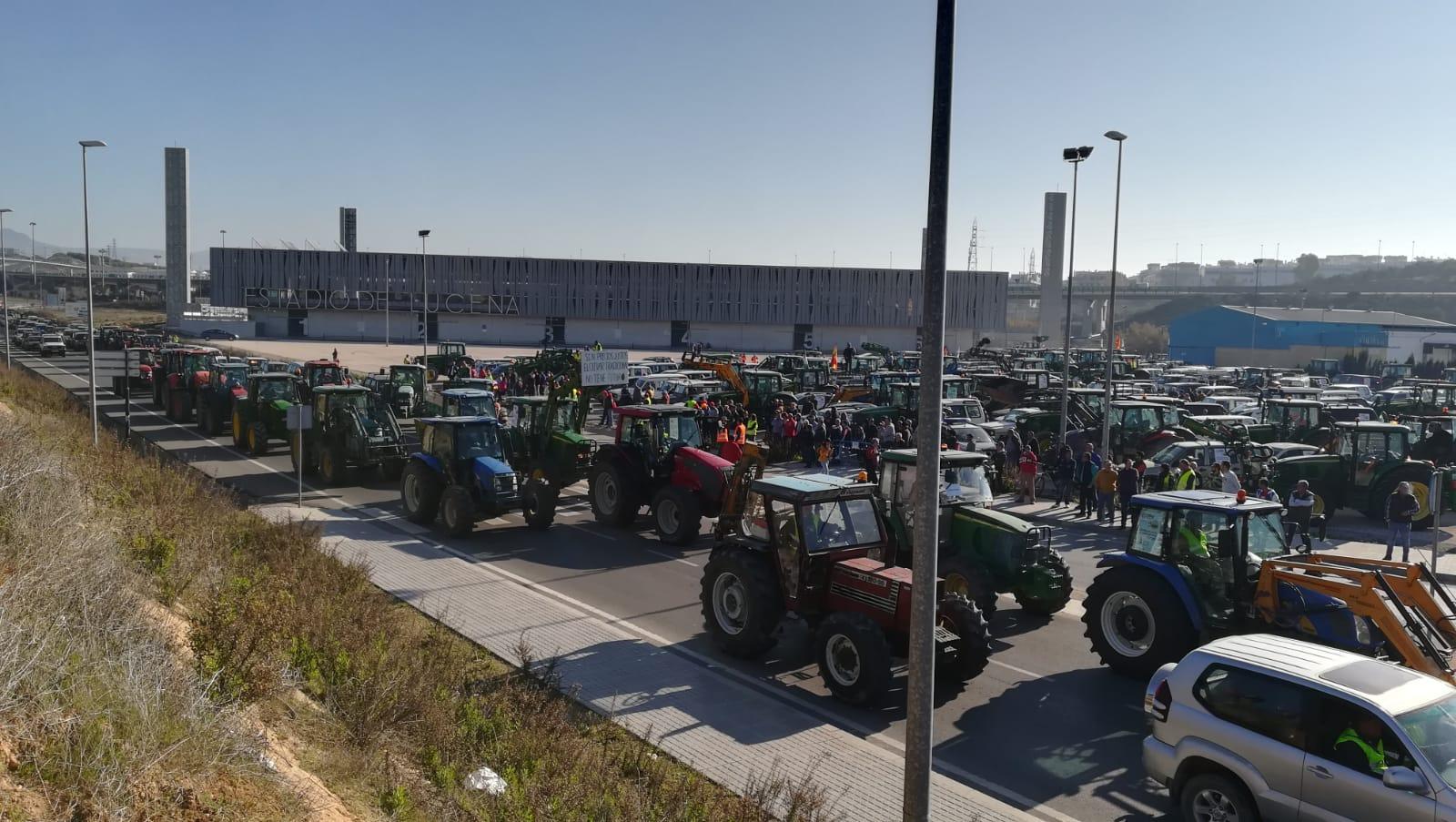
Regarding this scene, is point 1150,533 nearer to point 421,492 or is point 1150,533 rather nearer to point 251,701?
point 251,701

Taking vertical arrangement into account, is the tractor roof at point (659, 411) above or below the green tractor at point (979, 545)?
above

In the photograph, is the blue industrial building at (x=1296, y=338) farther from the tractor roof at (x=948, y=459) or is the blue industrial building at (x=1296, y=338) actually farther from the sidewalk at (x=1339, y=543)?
the tractor roof at (x=948, y=459)

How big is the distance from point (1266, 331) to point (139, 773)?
77.7 metres

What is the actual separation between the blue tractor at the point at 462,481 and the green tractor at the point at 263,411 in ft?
27.5

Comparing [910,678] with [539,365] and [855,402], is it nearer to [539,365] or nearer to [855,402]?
[855,402]

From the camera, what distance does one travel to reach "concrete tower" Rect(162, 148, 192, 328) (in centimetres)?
8556

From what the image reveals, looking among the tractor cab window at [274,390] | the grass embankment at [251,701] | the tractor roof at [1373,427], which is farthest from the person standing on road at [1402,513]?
the tractor cab window at [274,390]

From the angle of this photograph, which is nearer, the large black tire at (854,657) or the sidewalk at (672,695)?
the sidewalk at (672,695)

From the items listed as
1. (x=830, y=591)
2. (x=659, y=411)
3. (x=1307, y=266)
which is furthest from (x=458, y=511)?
(x=1307, y=266)

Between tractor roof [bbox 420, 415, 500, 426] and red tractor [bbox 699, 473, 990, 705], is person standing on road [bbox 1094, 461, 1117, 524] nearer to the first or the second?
red tractor [bbox 699, 473, 990, 705]

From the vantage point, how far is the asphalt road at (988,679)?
8.43 metres

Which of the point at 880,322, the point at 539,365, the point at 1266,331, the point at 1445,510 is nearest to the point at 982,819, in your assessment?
the point at 1445,510

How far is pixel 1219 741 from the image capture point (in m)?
7.11

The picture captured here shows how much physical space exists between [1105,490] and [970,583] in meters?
9.08
